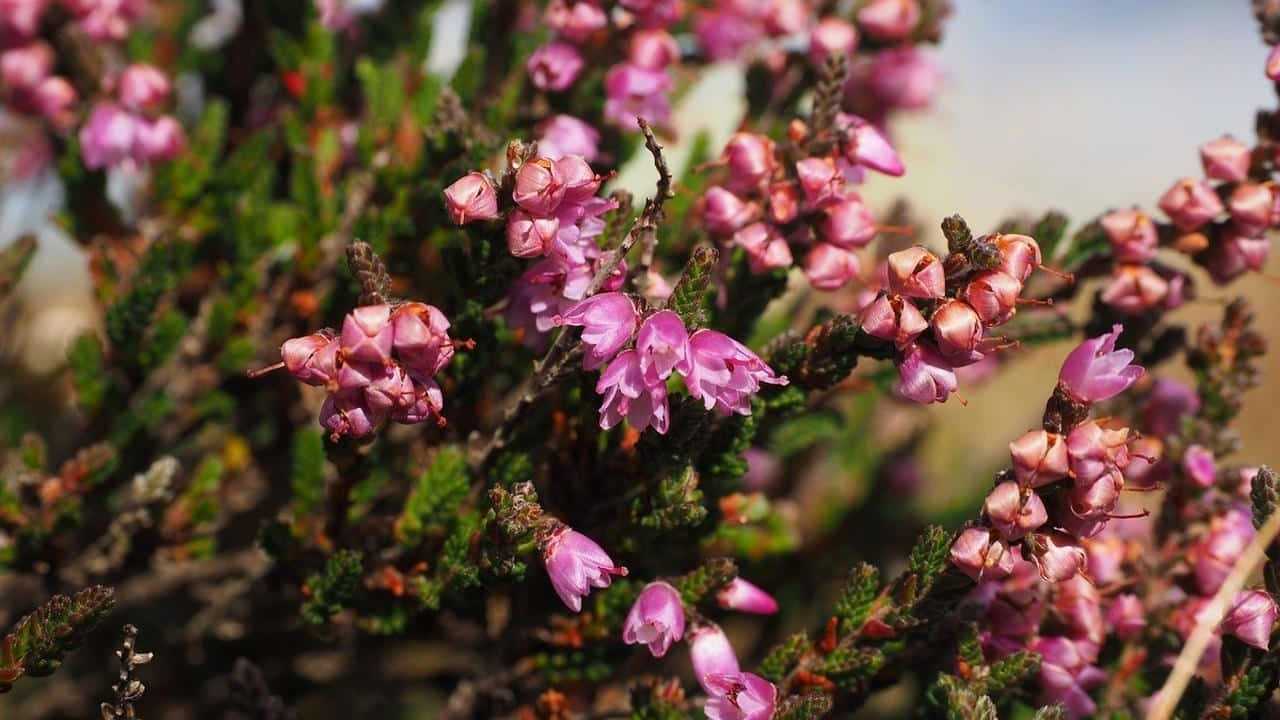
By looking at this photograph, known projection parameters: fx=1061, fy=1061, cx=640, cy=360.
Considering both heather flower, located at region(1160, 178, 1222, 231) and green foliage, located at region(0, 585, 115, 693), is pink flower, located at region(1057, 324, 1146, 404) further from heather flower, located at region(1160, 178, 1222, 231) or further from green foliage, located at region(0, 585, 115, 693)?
green foliage, located at region(0, 585, 115, 693)

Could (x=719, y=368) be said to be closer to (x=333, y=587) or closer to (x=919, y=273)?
(x=919, y=273)

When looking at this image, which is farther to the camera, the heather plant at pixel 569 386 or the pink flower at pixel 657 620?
the pink flower at pixel 657 620

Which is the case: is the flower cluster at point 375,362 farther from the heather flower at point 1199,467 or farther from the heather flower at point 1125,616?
the heather flower at point 1199,467

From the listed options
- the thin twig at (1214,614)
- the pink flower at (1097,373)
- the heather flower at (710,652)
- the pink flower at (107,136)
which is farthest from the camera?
the pink flower at (107,136)

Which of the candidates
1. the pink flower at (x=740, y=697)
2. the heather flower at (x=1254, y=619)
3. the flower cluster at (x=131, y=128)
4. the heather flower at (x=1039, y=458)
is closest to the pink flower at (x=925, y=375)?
the heather flower at (x=1039, y=458)

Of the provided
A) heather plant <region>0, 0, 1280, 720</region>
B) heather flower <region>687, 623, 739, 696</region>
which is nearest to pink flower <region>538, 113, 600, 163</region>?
heather plant <region>0, 0, 1280, 720</region>

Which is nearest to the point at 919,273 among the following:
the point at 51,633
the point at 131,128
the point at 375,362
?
the point at 375,362
